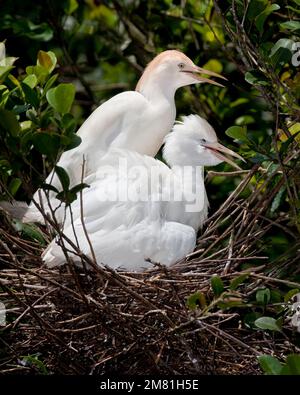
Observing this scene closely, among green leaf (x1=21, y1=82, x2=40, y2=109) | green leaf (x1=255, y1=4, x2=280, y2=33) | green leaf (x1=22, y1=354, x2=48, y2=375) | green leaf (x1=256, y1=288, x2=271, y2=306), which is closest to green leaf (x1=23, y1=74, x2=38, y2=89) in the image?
green leaf (x1=21, y1=82, x2=40, y2=109)

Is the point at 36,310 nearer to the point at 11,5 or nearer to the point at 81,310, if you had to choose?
the point at 81,310

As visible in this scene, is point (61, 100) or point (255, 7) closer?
point (61, 100)

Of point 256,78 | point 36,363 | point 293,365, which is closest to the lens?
point 293,365

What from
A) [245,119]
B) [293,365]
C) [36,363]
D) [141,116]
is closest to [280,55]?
[141,116]

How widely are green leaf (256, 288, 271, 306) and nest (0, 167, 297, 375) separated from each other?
5 cm

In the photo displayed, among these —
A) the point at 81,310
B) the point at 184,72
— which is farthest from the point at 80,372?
the point at 184,72

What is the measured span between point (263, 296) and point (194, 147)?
108cm

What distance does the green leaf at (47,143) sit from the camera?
3500 mm

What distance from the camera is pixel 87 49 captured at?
605cm

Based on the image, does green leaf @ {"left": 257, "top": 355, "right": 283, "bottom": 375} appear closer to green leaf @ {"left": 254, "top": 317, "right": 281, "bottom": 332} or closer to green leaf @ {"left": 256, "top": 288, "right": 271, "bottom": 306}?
green leaf @ {"left": 254, "top": 317, "right": 281, "bottom": 332}

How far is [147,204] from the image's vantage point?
447 centimetres

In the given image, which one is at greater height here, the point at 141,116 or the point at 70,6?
the point at 70,6

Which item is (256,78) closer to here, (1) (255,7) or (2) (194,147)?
(1) (255,7)

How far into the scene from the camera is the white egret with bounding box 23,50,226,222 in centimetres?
482
